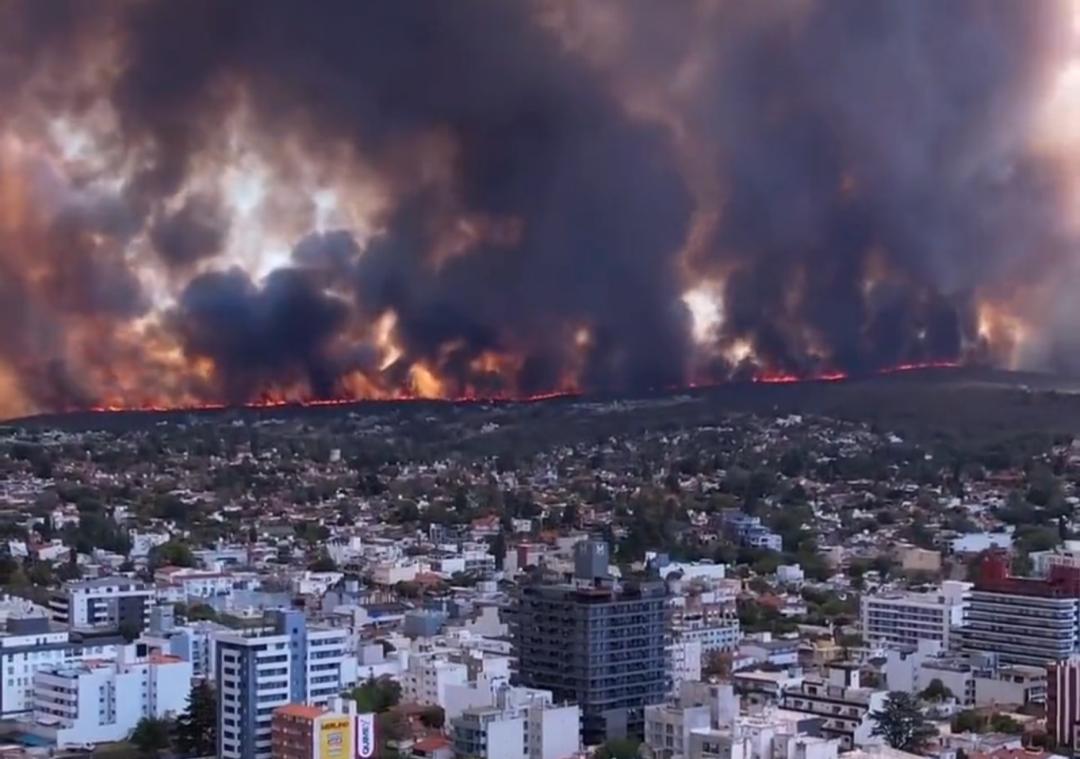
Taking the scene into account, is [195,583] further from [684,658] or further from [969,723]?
[969,723]

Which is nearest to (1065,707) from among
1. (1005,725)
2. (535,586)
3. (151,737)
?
(1005,725)

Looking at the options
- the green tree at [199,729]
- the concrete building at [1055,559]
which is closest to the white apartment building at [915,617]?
the concrete building at [1055,559]

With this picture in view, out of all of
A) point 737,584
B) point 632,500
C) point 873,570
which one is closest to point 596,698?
point 737,584

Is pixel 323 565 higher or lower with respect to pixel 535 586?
higher

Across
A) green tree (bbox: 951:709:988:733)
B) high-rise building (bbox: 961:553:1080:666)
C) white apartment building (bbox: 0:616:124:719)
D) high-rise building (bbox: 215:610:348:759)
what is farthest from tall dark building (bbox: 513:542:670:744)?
high-rise building (bbox: 961:553:1080:666)

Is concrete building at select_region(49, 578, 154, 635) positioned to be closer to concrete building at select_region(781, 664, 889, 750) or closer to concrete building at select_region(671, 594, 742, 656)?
concrete building at select_region(671, 594, 742, 656)
